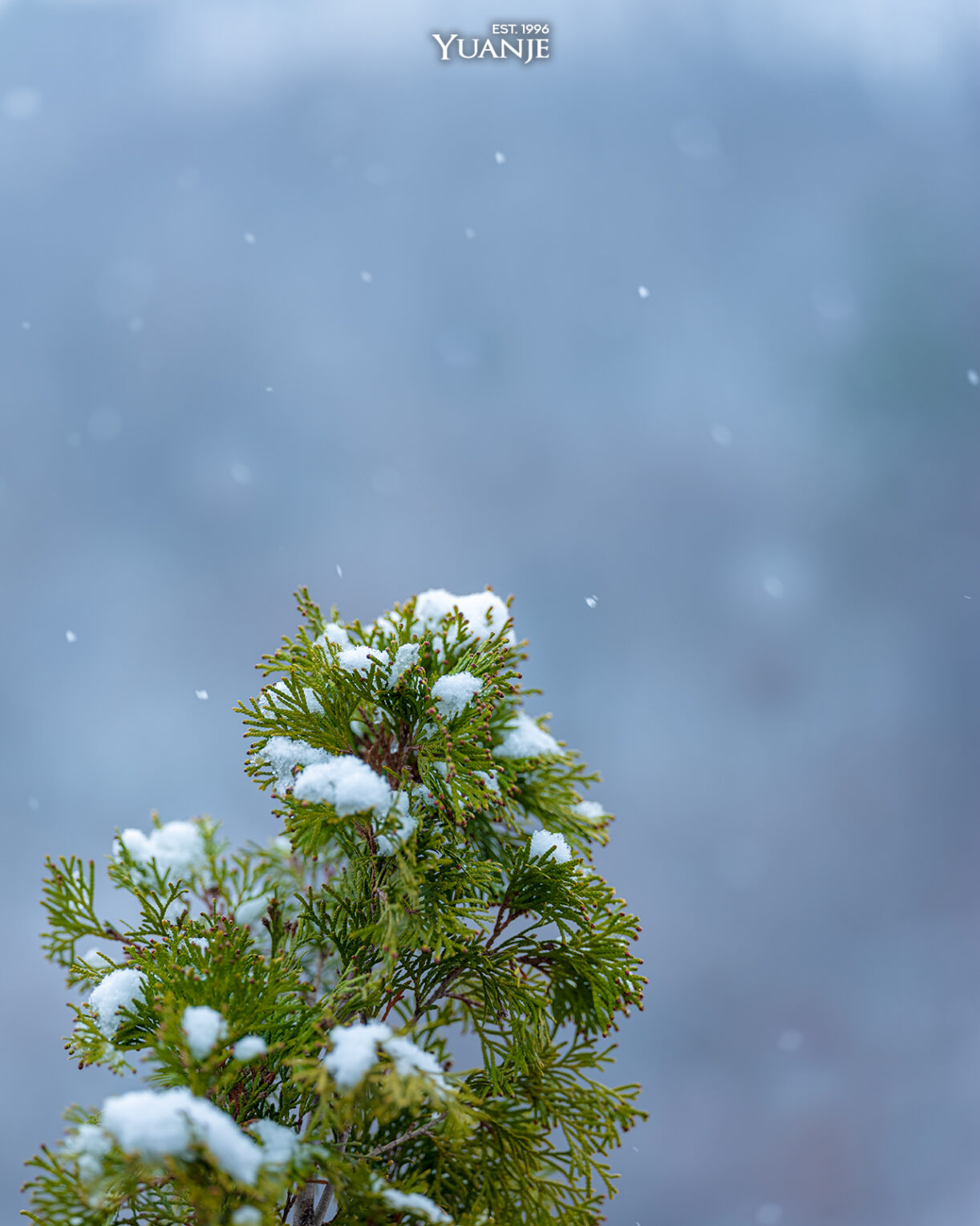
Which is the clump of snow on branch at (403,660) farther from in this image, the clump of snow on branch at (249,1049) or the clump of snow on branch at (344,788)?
the clump of snow on branch at (249,1049)

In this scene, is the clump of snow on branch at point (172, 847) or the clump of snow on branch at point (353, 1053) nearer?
the clump of snow on branch at point (353, 1053)

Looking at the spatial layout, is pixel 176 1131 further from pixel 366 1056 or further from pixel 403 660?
pixel 403 660

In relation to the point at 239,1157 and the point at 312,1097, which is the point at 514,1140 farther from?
the point at 239,1157

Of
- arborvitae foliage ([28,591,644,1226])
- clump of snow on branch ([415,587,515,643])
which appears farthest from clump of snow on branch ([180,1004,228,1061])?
clump of snow on branch ([415,587,515,643])

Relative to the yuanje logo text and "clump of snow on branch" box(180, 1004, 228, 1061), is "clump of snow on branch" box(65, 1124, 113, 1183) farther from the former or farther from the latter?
the yuanje logo text

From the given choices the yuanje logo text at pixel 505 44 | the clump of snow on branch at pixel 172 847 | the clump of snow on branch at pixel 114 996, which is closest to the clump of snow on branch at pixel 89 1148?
the clump of snow on branch at pixel 114 996

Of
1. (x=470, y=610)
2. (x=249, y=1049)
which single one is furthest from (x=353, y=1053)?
(x=470, y=610)

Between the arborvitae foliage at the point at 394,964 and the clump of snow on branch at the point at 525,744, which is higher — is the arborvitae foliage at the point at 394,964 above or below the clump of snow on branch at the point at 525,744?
below
